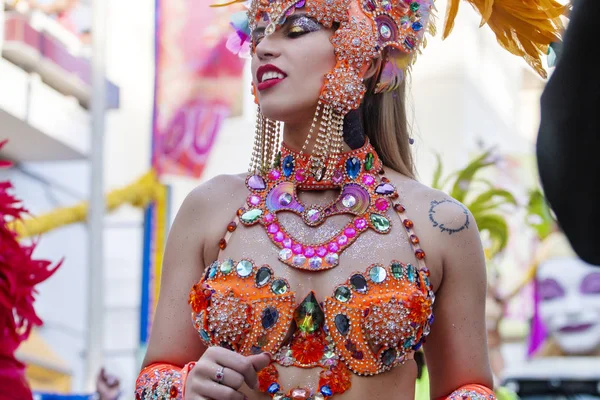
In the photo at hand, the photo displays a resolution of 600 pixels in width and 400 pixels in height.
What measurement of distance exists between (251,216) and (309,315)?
32 centimetres

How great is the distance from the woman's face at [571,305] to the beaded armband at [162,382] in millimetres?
7362

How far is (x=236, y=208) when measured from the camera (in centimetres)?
276

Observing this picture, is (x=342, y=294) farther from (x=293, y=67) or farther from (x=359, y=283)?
(x=293, y=67)

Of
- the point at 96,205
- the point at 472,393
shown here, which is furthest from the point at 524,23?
the point at 96,205

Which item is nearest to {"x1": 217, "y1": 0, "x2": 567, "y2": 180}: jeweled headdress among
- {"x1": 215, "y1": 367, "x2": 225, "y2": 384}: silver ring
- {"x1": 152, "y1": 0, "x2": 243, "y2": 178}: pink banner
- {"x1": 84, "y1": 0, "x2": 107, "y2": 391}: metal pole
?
{"x1": 215, "y1": 367, "x2": 225, "y2": 384}: silver ring

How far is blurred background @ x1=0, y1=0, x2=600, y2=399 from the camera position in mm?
9781

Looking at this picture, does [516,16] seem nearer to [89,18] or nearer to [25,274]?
[25,274]

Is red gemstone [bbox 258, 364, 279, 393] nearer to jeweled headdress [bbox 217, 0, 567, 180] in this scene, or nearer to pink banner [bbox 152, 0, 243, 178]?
jeweled headdress [bbox 217, 0, 567, 180]

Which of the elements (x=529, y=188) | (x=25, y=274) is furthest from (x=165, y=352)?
(x=529, y=188)

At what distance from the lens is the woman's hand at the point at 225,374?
2303 mm

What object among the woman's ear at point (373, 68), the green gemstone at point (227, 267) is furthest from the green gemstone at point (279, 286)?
the woman's ear at point (373, 68)

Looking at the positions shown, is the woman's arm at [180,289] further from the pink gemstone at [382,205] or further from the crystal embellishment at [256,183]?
the pink gemstone at [382,205]

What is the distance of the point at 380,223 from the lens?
2645mm

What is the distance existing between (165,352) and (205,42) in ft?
27.6
